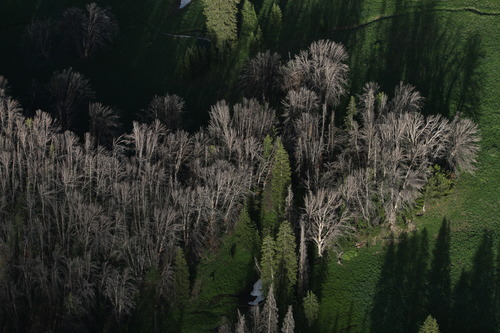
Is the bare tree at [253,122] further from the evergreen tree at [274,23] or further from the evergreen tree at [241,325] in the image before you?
the evergreen tree at [241,325]

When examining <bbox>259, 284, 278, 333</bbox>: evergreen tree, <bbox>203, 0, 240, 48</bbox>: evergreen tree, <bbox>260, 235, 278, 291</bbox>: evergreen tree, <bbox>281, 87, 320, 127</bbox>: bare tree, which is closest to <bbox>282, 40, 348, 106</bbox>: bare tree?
<bbox>281, 87, 320, 127</bbox>: bare tree

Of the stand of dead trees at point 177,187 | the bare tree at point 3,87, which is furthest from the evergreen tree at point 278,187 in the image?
the bare tree at point 3,87

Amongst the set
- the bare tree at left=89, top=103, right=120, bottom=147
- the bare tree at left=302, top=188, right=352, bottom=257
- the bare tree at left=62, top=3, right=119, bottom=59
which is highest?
the bare tree at left=62, top=3, right=119, bottom=59

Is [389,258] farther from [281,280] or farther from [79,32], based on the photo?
[79,32]

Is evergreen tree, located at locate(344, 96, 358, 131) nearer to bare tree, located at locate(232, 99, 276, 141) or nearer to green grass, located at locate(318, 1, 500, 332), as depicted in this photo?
bare tree, located at locate(232, 99, 276, 141)

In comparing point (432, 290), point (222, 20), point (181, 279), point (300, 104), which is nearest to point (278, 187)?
point (300, 104)

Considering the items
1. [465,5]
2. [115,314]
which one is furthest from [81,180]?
[465,5]

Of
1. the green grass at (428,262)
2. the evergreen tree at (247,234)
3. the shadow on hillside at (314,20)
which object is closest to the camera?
the green grass at (428,262)
